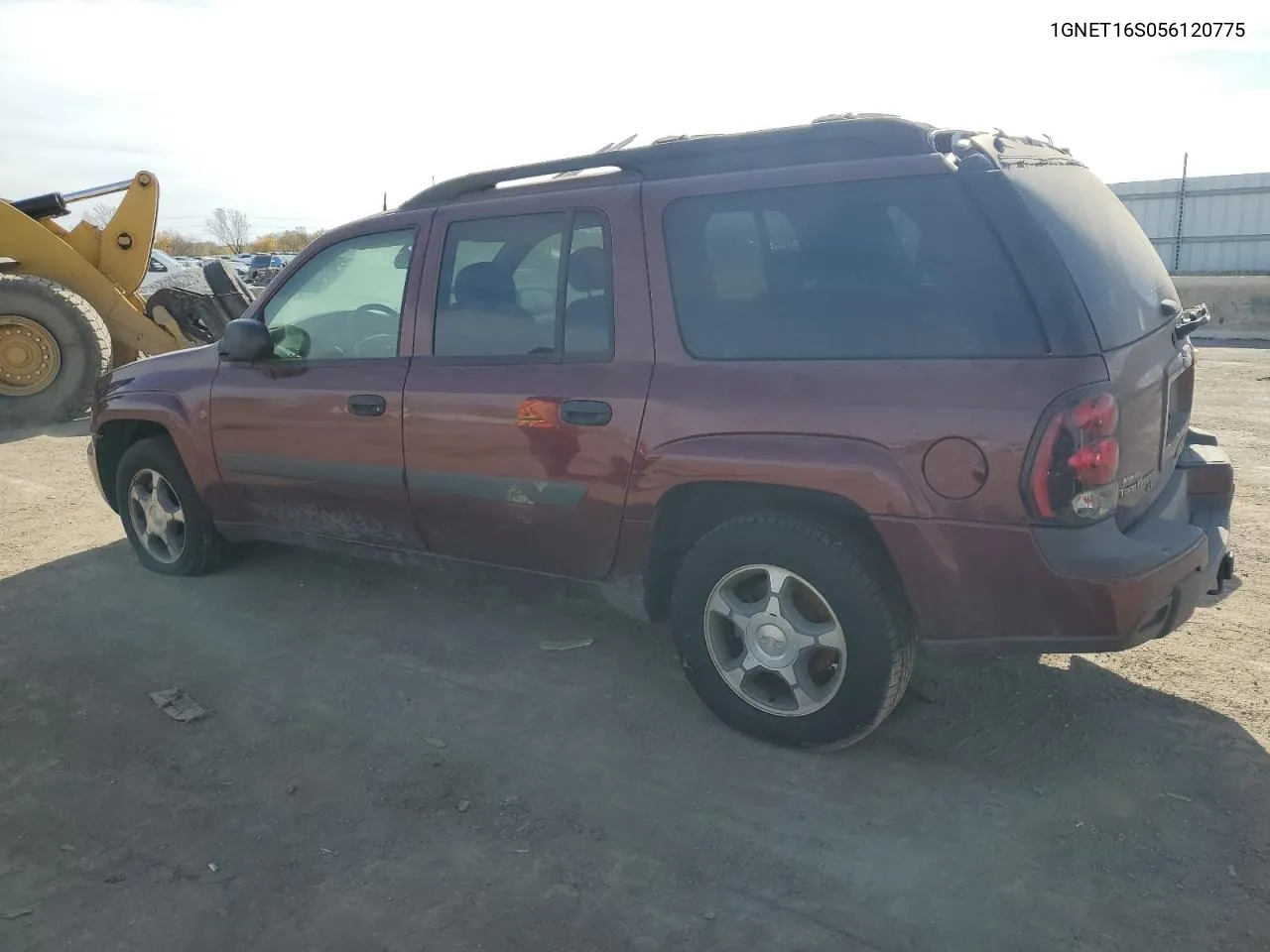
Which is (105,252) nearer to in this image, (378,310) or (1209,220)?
(378,310)

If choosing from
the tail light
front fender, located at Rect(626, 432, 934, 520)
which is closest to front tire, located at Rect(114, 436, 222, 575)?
front fender, located at Rect(626, 432, 934, 520)

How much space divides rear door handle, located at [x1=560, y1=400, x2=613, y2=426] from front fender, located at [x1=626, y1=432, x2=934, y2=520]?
216 millimetres

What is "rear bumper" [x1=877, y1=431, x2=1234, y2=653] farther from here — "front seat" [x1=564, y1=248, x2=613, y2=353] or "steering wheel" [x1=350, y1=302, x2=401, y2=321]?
"steering wheel" [x1=350, y1=302, x2=401, y2=321]

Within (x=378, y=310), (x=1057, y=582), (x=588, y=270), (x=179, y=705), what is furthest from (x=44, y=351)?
(x=1057, y=582)

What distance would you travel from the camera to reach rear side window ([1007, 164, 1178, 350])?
2818 millimetres

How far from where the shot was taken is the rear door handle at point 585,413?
3.47 meters

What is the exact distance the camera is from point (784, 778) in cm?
316

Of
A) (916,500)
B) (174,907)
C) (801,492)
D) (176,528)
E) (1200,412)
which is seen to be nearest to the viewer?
(174,907)

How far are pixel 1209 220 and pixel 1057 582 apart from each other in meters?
23.9

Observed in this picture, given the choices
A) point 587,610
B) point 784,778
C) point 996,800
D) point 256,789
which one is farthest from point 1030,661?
point 256,789

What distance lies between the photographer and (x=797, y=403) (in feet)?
10.1

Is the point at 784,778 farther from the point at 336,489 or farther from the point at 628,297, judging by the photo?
the point at 336,489

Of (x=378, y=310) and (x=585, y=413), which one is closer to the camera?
(x=585, y=413)

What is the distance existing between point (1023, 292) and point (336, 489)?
2951 millimetres
